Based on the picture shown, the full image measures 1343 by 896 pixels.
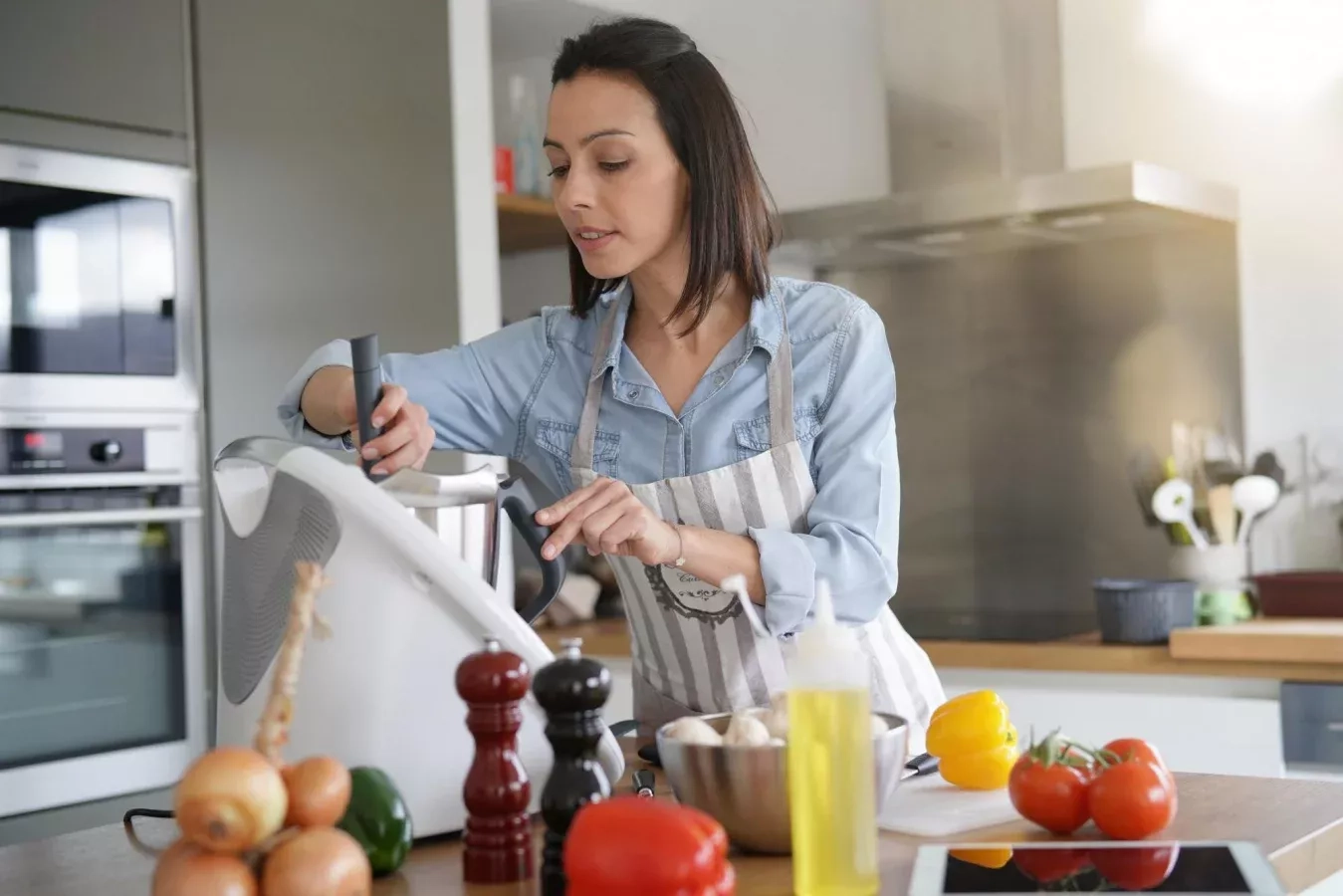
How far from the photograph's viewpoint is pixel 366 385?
3.81 feet

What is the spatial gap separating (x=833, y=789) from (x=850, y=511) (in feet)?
A: 1.97

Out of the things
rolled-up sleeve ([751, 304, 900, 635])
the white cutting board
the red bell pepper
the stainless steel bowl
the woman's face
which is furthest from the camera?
the woman's face

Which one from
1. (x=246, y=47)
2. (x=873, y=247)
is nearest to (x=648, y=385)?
(x=246, y=47)

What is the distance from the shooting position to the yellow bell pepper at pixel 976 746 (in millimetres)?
1181

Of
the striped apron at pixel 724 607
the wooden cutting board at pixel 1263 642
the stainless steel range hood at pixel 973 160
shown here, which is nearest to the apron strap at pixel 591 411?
the striped apron at pixel 724 607

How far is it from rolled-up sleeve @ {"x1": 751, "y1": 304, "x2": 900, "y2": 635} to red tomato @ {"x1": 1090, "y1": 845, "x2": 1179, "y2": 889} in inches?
17.2

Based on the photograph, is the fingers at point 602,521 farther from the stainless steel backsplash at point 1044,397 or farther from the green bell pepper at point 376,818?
the stainless steel backsplash at point 1044,397

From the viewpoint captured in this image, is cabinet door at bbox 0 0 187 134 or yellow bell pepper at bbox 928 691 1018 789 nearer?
yellow bell pepper at bbox 928 691 1018 789

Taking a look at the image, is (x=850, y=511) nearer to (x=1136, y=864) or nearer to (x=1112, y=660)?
(x=1136, y=864)

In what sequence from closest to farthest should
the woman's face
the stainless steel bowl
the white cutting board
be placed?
the stainless steel bowl → the white cutting board → the woman's face

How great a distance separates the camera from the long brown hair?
1.52 meters

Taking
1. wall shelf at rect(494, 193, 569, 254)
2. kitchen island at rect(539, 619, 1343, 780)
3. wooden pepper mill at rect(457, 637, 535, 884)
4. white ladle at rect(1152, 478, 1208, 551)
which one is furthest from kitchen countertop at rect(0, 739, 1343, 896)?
wall shelf at rect(494, 193, 569, 254)

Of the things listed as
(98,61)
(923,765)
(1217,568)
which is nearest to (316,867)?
(923,765)

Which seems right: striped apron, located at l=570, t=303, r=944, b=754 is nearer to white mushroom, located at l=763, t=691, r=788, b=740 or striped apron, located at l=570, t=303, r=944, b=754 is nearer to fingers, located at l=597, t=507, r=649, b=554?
fingers, located at l=597, t=507, r=649, b=554
